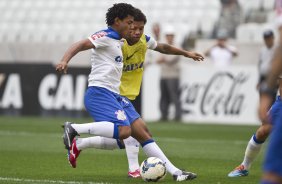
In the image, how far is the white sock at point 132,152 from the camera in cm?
1005

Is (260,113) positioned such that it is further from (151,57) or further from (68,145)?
(151,57)

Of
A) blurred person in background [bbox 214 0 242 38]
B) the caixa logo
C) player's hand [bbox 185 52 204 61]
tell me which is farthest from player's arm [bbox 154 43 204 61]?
blurred person in background [bbox 214 0 242 38]

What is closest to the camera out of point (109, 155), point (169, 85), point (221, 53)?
point (109, 155)

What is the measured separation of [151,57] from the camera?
23.4 m

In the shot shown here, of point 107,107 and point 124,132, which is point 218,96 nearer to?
point 107,107

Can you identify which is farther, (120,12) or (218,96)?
(218,96)

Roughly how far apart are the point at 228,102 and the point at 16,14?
11.1 metres

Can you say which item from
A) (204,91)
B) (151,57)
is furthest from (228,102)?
(151,57)

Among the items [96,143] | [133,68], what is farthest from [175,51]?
[96,143]

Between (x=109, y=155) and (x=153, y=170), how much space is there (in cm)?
435

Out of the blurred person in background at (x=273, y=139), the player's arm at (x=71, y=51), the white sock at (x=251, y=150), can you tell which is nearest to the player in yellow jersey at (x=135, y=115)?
the player's arm at (x=71, y=51)

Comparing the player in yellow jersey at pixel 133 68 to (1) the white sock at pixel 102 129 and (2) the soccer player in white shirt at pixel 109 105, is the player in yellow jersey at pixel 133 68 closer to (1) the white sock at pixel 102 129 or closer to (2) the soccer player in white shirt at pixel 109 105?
(2) the soccer player in white shirt at pixel 109 105

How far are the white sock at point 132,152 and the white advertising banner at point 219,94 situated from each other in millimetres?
11399

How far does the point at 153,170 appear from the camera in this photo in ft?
30.3
